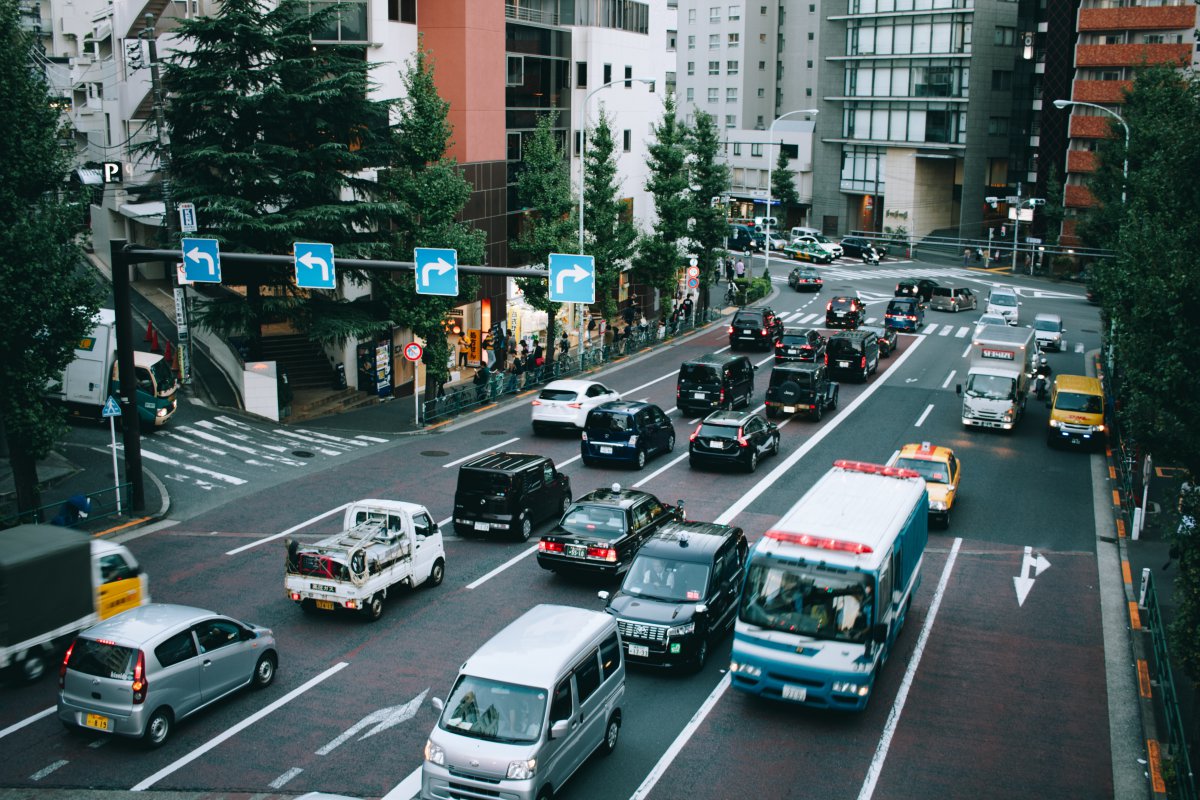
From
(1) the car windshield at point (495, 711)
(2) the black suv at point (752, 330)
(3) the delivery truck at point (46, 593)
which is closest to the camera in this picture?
(1) the car windshield at point (495, 711)

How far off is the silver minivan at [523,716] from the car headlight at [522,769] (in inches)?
0.5

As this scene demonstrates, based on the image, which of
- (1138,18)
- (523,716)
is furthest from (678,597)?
(1138,18)

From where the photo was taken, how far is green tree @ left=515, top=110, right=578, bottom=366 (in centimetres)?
4647

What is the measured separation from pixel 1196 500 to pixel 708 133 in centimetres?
5291

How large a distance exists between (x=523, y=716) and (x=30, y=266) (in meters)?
15.5

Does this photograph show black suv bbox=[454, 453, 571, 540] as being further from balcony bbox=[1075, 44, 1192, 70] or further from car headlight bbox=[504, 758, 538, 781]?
balcony bbox=[1075, 44, 1192, 70]

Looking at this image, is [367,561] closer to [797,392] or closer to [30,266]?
[30,266]

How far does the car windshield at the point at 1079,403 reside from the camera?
117 ft

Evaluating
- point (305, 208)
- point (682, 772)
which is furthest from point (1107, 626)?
point (305, 208)

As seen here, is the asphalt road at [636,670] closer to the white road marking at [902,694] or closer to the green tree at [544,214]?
the white road marking at [902,694]

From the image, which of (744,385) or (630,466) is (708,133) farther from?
(630,466)

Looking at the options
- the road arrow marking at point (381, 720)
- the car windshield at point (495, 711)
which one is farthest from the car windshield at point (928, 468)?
Answer: the car windshield at point (495, 711)

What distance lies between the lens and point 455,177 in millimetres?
39375

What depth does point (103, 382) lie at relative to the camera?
3491cm
